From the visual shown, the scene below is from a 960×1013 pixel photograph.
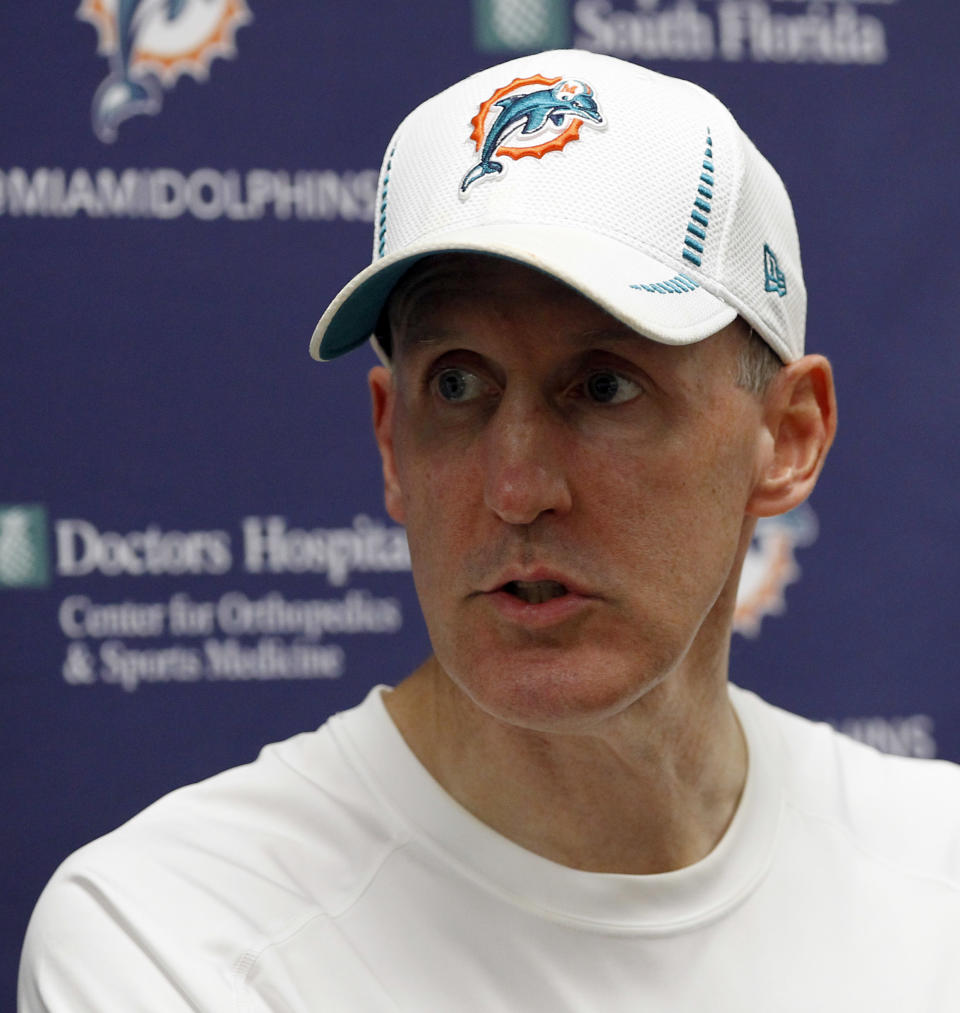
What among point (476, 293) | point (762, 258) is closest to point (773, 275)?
point (762, 258)

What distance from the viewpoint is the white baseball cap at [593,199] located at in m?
0.94

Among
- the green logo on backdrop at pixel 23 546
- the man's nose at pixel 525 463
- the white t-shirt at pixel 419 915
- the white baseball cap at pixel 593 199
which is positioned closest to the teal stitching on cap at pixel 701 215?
the white baseball cap at pixel 593 199

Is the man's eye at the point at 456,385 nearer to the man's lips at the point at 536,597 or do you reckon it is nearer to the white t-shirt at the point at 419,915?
the man's lips at the point at 536,597

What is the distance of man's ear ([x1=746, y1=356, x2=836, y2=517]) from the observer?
1.13 meters

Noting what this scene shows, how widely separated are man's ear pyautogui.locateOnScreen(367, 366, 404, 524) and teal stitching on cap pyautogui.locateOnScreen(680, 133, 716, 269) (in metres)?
0.27

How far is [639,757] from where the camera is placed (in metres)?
1.13

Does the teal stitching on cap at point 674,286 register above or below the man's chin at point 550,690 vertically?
above

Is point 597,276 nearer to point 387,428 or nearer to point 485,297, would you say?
point 485,297

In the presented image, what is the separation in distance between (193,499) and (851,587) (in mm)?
905

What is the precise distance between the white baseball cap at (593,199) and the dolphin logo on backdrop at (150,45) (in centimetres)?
73

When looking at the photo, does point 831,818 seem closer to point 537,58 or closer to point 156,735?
point 537,58

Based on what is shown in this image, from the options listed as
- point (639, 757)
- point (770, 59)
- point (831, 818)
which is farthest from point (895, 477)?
point (639, 757)

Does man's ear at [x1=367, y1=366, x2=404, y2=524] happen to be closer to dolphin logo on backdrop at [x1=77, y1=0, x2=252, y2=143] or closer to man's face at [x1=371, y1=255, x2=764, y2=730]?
man's face at [x1=371, y1=255, x2=764, y2=730]

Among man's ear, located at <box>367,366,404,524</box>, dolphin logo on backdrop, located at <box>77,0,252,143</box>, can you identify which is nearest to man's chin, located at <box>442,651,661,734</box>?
man's ear, located at <box>367,366,404,524</box>
